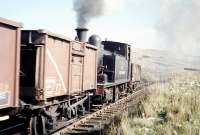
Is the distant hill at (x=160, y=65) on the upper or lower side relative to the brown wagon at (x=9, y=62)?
upper

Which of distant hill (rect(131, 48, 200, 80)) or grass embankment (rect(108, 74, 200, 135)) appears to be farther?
distant hill (rect(131, 48, 200, 80))

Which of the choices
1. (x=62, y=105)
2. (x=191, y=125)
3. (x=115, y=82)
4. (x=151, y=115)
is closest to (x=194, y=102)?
(x=151, y=115)

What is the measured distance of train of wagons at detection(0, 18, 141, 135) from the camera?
333 inches

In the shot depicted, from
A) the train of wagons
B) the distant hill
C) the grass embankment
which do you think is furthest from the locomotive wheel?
the distant hill

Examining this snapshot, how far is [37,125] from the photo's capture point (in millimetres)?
11773

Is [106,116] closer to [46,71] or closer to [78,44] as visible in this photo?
[78,44]

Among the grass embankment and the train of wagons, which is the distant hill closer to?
the grass embankment

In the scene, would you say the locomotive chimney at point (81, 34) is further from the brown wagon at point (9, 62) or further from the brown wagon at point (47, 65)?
the brown wagon at point (9, 62)

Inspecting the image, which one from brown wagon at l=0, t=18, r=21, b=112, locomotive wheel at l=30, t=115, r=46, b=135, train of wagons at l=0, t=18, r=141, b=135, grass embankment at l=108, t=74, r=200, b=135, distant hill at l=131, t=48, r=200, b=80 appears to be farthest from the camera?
distant hill at l=131, t=48, r=200, b=80

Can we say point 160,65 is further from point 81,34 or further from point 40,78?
point 40,78

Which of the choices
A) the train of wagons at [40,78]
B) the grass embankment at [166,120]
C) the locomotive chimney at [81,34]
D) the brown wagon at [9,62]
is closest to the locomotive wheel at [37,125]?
the train of wagons at [40,78]

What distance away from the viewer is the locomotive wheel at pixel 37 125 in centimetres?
1139

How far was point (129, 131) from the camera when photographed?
1045 centimetres

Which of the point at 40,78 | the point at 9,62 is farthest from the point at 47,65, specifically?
the point at 9,62
